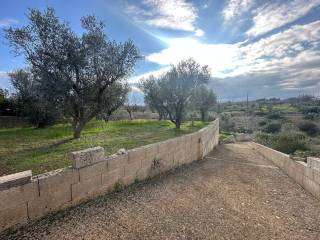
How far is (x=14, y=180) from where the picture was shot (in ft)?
13.2

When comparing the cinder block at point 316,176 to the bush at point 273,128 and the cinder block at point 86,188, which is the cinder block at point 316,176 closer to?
the cinder block at point 86,188

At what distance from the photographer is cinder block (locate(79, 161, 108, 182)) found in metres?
5.27

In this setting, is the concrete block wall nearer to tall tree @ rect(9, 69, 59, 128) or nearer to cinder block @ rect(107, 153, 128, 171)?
cinder block @ rect(107, 153, 128, 171)

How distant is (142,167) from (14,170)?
129 inches

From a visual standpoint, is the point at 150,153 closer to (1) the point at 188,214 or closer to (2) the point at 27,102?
(1) the point at 188,214

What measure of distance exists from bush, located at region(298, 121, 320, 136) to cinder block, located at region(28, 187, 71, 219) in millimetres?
33861

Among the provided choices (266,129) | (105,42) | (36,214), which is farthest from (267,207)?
(266,129)

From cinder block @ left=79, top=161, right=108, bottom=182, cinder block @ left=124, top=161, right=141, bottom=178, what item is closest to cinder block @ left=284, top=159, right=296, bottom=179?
cinder block @ left=124, top=161, right=141, bottom=178

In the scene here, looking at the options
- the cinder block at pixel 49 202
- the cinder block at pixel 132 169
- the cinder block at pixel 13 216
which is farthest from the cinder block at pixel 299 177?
the cinder block at pixel 13 216

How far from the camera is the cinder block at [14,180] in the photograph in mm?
3906

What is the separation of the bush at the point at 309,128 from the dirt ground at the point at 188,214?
1103 inches

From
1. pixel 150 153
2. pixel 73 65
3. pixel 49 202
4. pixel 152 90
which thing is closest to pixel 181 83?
pixel 152 90

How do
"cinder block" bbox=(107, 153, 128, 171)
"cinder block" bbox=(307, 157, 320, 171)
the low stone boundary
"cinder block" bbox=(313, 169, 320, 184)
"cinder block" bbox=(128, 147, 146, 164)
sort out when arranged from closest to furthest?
"cinder block" bbox=(107, 153, 128, 171) → "cinder block" bbox=(128, 147, 146, 164) → "cinder block" bbox=(313, 169, 320, 184) → "cinder block" bbox=(307, 157, 320, 171) → the low stone boundary

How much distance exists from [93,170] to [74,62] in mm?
7965
